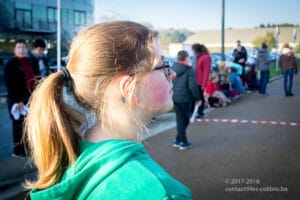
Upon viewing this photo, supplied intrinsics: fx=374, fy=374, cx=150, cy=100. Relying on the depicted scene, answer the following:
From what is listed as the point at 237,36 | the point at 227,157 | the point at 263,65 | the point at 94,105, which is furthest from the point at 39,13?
the point at 237,36

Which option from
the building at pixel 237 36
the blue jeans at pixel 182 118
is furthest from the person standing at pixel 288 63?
the building at pixel 237 36

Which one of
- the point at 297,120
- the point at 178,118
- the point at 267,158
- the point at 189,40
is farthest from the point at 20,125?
the point at 189,40

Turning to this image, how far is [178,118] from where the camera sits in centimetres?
640

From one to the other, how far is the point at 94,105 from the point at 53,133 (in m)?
0.17

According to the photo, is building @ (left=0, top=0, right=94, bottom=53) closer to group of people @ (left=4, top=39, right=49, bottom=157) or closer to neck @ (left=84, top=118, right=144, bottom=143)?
group of people @ (left=4, top=39, right=49, bottom=157)

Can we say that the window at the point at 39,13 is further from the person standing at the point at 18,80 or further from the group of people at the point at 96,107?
the group of people at the point at 96,107

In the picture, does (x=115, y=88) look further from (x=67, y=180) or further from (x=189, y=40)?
(x=189, y=40)

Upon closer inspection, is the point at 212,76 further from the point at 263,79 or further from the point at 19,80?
the point at 19,80

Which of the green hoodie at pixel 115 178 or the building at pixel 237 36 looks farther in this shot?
the building at pixel 237 36

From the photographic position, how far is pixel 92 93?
1.33 m

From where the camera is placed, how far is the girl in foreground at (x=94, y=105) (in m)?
1.23

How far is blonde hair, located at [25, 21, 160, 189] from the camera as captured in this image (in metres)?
→ 1.30

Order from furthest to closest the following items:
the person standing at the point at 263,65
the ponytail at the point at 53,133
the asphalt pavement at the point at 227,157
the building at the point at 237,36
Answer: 1. the building at the point at 237,36
2. the person standing at the point at 263,65
3. the asphalt pavement at the point at 227,157
4. the ponytail at the point at 53,133

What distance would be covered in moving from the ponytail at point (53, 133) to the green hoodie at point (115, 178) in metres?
0.04
